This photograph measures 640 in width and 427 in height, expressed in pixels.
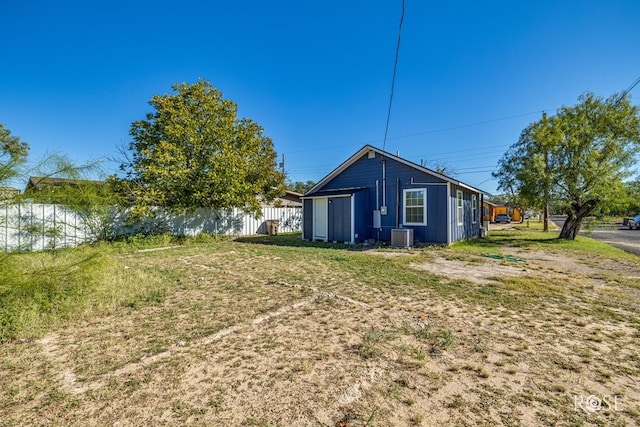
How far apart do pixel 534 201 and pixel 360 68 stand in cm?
1095

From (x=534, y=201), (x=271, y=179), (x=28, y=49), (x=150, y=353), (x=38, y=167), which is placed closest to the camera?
(x=150, y=353)

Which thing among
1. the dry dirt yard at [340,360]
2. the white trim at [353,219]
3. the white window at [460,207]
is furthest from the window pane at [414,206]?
the dry dirt yard at [340,360]

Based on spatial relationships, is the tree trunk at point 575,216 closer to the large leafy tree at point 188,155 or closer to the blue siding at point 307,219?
the blue siding at point 307,219

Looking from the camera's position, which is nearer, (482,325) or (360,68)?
(482,325)

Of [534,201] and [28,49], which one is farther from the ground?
[28,49]

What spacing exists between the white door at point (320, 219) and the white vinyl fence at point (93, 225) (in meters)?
5.05

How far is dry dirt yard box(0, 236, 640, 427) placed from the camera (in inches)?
78.7

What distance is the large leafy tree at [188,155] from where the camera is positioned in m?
11.4

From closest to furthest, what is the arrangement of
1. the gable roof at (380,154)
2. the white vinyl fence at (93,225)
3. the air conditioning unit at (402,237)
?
the white vinyl fence at (93,225) < the air conditioning unit at (402,237) < the gable roof at (380,154)

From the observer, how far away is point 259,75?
14.2 meters

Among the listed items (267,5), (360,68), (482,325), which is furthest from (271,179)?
(482,325)

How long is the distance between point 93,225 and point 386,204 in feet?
36.6

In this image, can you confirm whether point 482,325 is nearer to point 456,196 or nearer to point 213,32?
point 456,196

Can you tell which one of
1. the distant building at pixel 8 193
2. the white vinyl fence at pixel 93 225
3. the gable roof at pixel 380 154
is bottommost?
the white vinyl fence at pixel 93 225
